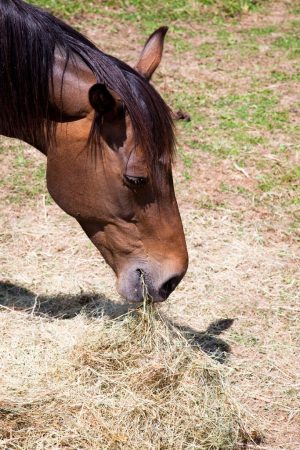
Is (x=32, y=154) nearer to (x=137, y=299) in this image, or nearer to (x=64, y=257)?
(x=64, y=257)

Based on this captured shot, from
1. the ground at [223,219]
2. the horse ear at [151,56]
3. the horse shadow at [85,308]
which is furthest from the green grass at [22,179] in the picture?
the horse ear at [151,56]

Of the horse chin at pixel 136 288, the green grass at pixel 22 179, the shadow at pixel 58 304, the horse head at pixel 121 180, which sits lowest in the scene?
the green grass at pixel 22 179

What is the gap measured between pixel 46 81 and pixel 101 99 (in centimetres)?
34

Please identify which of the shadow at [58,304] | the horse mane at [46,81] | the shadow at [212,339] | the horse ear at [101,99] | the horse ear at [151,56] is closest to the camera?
the horse ear at [101,99]

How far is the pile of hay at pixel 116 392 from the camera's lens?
3.22 meters

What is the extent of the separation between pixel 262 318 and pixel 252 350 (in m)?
0.36

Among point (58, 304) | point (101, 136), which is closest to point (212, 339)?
point (58, 304)

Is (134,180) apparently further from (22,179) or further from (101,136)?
(22,179)

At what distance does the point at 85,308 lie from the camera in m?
4.40

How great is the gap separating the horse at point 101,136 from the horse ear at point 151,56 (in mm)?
324

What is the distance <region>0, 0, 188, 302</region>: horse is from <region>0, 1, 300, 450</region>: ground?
0.82 metres

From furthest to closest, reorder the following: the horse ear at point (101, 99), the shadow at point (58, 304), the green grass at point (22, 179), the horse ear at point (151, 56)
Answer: the green grass at point (22, 179)
the shadow at point (58, 304)
the horse ear at point (151, 56)
the horse ear at point (101, 99)

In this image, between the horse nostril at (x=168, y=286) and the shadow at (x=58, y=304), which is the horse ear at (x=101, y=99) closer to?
the horse nostril at (x=168, y=286)

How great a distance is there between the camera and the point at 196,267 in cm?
506
